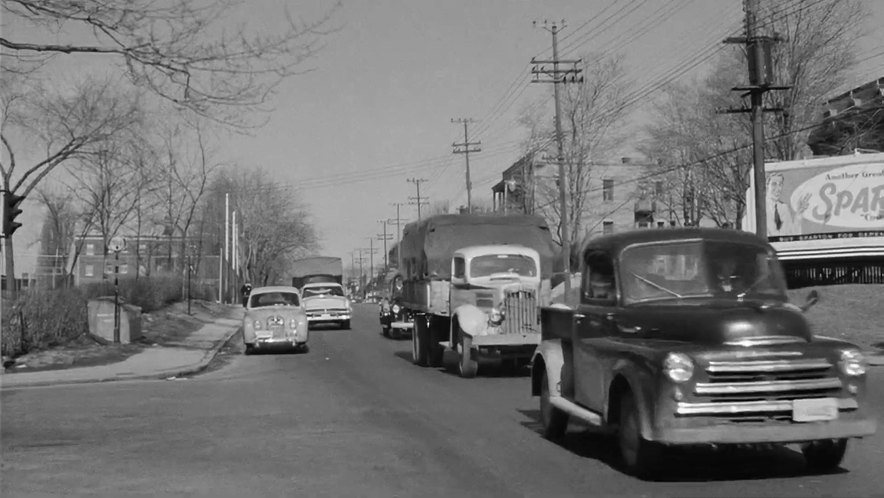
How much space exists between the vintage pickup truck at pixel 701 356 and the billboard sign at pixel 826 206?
105 ft

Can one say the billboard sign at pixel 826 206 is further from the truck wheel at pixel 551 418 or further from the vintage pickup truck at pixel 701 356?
the vintage pickup truck at pixel 701 356

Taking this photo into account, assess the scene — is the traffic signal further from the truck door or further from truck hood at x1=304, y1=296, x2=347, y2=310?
truck hood at x1=304, y1=296, x2=347, y2=310

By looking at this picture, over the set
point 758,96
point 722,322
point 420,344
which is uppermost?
point 758,96

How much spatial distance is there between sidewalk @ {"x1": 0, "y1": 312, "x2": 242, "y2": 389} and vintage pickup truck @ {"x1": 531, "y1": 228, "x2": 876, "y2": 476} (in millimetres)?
13818

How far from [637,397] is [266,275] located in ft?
331

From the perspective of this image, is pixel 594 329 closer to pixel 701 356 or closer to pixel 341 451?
pixel 701 356

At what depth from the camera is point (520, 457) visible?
10.8 m

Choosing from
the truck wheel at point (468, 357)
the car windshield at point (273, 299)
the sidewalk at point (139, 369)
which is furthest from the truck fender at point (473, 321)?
the car windshield at point (273, 299)

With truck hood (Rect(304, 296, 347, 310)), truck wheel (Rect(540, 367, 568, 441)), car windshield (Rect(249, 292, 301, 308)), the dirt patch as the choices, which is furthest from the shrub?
truck wheel (Rect(540, 367, 568, 441))

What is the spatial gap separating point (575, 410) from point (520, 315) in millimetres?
9500

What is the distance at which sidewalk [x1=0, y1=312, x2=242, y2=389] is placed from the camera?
21828 mm

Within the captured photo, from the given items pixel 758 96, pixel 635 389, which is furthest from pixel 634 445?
pixel 758 96

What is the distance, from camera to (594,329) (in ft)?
34.8

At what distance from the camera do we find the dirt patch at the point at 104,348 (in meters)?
24.7
